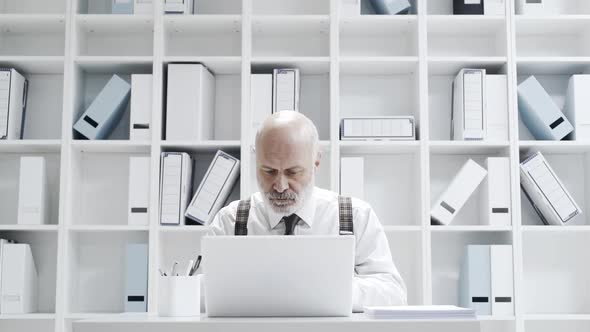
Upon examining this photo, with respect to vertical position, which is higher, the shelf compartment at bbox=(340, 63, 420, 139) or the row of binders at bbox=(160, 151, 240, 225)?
the shelf compartment at bbox=(340, 63, 420, 139)

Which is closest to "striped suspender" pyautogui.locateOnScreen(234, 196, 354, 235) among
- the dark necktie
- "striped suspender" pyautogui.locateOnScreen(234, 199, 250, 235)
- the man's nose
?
"striped suspender" pyautogui.locateOnScreen(234, 199, 250, 235)

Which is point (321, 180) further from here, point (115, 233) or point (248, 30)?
point (115, 233)

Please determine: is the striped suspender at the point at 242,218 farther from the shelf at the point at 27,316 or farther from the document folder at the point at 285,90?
the shelf at the point at 27,316

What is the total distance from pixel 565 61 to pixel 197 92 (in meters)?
1.71

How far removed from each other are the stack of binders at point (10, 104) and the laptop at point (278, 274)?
2491 mm

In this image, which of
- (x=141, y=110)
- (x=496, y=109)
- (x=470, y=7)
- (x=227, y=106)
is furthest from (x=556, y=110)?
(x=141, y=110)

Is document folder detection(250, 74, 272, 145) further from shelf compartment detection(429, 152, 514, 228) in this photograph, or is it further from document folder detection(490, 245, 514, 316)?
document folder detection(490, 245, 514, 316)

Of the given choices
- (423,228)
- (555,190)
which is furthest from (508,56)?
(423,228)

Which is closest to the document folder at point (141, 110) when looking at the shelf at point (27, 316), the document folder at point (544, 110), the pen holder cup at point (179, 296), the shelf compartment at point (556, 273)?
the shelf at point (27, 316)

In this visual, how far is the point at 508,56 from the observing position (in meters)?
3.71

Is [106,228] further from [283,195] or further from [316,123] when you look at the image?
[283,195]

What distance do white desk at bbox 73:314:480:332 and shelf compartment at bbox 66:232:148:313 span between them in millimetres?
2469

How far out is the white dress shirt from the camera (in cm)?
229

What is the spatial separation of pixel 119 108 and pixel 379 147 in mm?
1240
